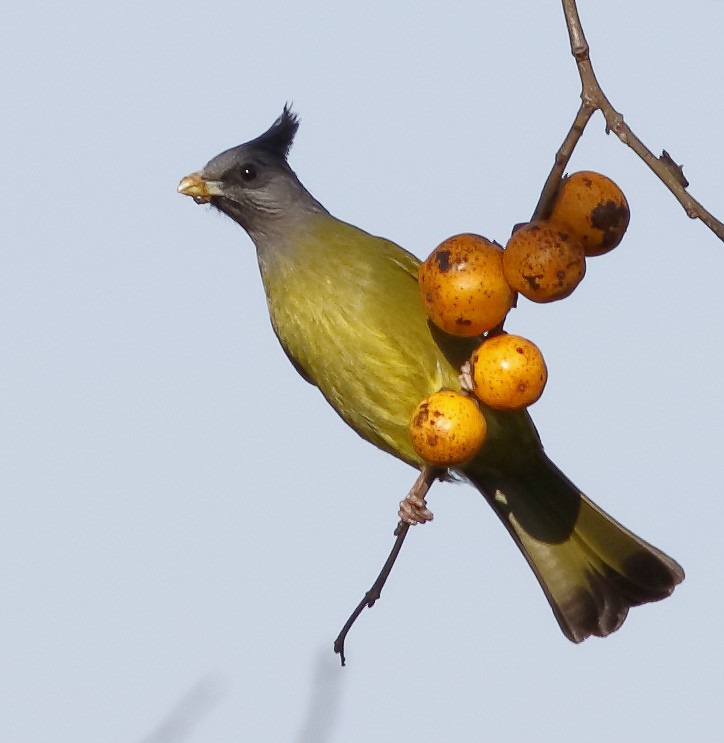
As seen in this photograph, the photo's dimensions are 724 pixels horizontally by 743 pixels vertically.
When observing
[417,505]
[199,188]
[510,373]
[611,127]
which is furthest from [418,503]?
[611,127]

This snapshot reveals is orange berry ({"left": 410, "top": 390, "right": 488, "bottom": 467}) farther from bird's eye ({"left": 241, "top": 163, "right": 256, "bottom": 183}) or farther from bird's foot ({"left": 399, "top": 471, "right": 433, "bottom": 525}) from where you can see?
bird's eye ({"left": 241, "top": 163, "right": 256, "bottom": 183})

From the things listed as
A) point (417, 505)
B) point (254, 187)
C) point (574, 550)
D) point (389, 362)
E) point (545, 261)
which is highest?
point (254, 187)

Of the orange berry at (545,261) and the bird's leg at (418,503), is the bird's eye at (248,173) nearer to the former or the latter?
the bird's leg at (418,503)

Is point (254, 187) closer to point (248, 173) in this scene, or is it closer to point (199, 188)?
point (248, 173)

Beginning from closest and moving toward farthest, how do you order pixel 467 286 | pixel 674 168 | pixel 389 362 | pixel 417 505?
1. pixel 674 168
2. pixel 467 286
3. pixel 417 505
4. pixel 389 362

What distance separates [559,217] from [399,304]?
122cm

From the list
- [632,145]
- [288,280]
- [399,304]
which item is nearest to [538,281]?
[632,145]

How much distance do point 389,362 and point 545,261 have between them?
4.04 feet

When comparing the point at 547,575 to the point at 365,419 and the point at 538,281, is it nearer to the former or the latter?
the point at 365,419

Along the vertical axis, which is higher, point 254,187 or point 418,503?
point 254,187

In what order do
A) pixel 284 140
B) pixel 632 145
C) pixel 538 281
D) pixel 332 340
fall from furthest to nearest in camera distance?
pixel 284 140
pixel 332 340
pixel 538 281
pixel 632 145

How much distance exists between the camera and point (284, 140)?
5.11m

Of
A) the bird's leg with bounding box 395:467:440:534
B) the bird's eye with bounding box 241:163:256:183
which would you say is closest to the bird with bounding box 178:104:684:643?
the bird's eye with bounding box 241:163:256:183

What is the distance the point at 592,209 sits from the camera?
328 cm
